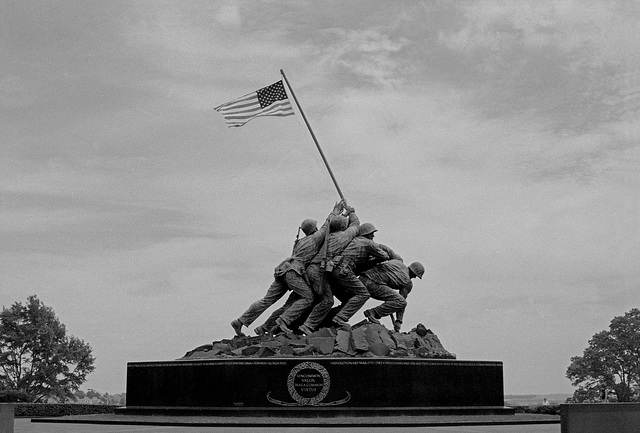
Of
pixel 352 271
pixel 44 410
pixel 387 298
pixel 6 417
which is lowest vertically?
pixel 44 410

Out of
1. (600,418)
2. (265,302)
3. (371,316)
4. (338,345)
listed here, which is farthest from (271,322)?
(600,418)

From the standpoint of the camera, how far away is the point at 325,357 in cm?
1981

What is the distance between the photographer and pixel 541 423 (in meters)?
19.3

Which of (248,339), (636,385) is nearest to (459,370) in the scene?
(248,339)

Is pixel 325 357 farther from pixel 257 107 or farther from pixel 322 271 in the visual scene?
pixel 257 107

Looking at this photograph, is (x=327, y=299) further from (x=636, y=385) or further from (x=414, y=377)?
(x=636, y=385)

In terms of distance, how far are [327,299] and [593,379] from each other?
1107 inches

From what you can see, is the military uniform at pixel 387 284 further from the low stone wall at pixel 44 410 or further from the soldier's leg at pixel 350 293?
the low stone wall at pixel 44 410

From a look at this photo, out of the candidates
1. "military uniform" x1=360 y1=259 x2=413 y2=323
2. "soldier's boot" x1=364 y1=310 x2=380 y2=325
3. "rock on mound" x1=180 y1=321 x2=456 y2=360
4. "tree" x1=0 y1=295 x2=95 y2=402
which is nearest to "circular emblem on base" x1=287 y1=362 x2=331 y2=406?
"rock on mound" x1=180 y1=321 x2=456 y2=360

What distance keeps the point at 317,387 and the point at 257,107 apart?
8.56 meters

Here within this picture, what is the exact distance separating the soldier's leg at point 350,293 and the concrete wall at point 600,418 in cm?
1226

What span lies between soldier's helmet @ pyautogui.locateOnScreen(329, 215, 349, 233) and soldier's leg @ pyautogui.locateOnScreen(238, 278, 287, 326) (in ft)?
6.25

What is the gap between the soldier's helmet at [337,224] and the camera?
899 inches

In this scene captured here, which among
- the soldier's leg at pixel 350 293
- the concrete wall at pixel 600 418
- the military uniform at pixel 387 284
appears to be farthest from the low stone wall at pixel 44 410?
the concrete wall at pixel 600 418
